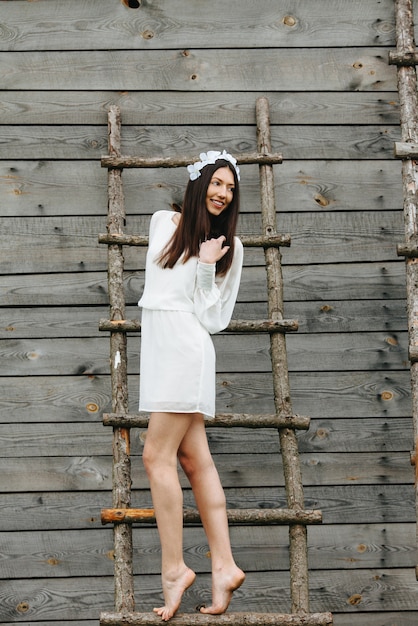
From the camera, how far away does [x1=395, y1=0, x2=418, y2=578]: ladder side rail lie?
12.1ft

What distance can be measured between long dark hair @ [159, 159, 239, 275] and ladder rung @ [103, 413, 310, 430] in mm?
Answer: 584

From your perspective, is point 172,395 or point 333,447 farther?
point 333,447

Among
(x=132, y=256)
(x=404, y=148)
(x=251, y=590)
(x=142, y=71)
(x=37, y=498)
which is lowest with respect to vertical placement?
(x=251, y=590)

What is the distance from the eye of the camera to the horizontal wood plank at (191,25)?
4715mm

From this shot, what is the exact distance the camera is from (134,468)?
4465 millimetres

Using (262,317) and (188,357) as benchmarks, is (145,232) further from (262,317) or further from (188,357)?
(188,357)

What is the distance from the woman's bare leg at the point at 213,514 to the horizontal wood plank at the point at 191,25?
2141 millimetres

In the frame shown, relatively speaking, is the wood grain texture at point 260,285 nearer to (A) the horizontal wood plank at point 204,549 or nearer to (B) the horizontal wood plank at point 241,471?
(B) the horizontal wood plank at point 241,471

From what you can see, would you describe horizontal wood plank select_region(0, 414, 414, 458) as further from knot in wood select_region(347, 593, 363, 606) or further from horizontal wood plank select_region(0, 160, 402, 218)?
horizontal wood plank select_region(0, 160, 402, 218)

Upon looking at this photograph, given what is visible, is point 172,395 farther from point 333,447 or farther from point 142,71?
point 142,71

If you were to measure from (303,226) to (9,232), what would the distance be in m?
1.39

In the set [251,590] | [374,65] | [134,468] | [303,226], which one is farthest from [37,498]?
[374,65]

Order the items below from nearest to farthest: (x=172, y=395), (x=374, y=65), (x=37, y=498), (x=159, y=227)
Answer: (x=172, y=395)
(x=159, y=227)
(x=37, y=498)
(x=374, y=65)

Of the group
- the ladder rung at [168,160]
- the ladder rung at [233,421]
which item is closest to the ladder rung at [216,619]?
the ladder rung at [233,421]
